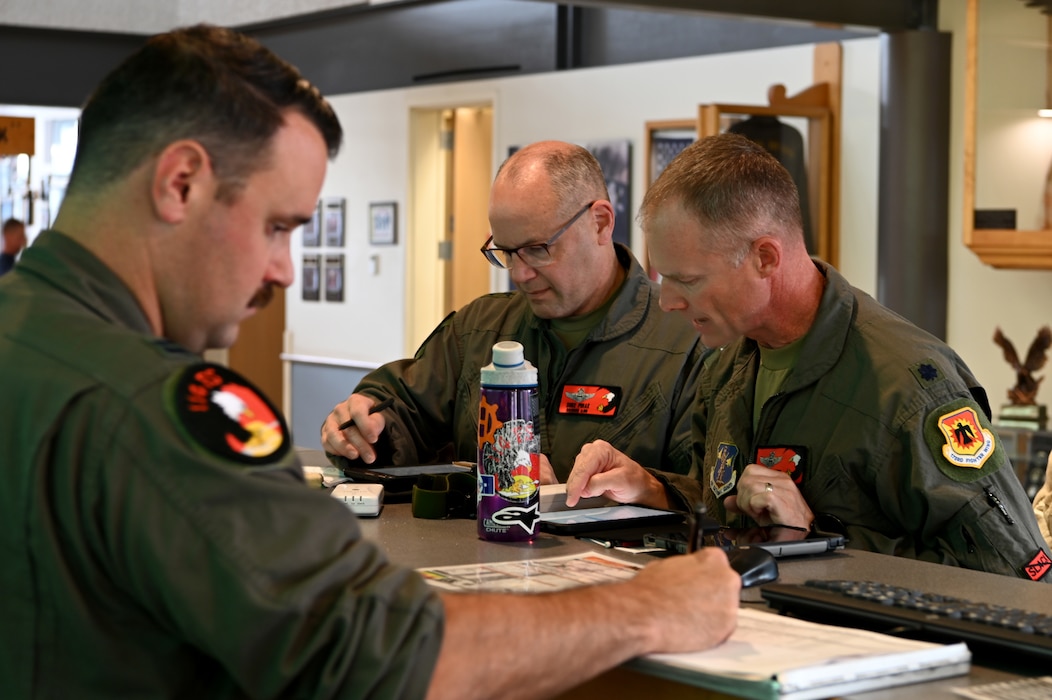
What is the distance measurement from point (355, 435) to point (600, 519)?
802mm

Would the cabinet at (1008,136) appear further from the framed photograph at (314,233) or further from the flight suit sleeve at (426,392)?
the framed photograph at (314,233)

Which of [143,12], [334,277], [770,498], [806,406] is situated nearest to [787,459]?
[806,406]

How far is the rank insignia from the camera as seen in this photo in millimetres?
2643

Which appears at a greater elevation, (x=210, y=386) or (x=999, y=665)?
(x=210, y=386)

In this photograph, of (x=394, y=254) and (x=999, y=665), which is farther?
(x=394, y=254)

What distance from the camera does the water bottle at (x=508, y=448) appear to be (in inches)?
83.2

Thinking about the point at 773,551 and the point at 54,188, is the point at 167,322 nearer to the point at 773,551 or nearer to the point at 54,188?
the point at 773,551

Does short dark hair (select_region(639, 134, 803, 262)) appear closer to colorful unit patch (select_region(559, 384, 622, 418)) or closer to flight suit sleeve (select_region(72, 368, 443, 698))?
colorful unit patch (select_region(559, 384, 622, 418))

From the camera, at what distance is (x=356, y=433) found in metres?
2.96

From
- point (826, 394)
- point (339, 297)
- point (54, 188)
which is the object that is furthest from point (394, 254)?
point (826, 394)

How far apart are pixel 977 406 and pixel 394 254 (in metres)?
7.44

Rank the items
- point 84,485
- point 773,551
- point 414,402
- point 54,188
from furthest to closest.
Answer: point 54,188, point 414,402, point 773,551, point 84,485

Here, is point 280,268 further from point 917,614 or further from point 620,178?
point 620,178

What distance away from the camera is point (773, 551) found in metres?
2.07
